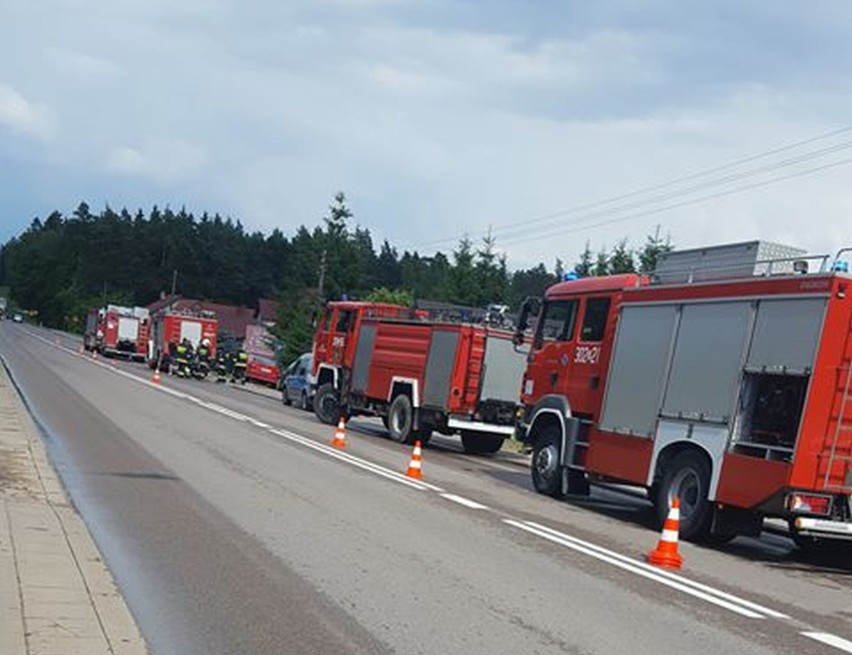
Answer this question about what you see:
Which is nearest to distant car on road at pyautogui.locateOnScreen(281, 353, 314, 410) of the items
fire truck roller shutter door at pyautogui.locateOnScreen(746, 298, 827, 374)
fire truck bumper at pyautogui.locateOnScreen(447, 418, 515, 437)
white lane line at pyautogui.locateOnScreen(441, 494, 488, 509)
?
fire truck bumper at pyautogui.locateOnScreen(447, 418, 515, 437)

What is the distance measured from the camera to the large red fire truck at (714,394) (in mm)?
10883

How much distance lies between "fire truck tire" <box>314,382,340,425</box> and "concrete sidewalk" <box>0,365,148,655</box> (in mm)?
16460

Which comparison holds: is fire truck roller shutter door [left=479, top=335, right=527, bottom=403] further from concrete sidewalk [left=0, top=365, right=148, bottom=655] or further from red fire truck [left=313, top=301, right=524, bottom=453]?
concrete sidewalk [left=0, top=365, right=148, bottom=655]

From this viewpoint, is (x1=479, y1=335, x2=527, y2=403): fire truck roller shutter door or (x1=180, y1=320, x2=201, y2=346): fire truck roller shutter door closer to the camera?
(x1=479, y1=335, x2=527, y2=403): fire truck roller shutter door

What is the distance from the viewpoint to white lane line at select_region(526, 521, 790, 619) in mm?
8508

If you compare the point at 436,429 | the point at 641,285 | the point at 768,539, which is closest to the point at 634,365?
the point at 641,285

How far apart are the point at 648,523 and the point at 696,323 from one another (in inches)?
112

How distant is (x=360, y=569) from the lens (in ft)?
28.9

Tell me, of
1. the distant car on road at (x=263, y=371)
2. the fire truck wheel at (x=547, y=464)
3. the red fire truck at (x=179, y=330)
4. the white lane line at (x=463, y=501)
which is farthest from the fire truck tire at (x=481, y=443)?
the red fire truck at (x=179, y=330)

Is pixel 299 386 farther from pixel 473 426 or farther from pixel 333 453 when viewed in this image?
pixel 333 453

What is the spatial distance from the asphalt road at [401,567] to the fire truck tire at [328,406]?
10698 mm

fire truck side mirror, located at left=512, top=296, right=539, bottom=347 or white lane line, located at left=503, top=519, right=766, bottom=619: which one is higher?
fire truck side mirror, located at left=512, top=296, right=539, bottom=347

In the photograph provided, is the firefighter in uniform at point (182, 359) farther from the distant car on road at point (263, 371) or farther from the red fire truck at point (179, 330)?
the distant car on road at point (263, 371)

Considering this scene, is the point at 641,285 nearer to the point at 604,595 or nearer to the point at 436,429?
the point at 604,595
